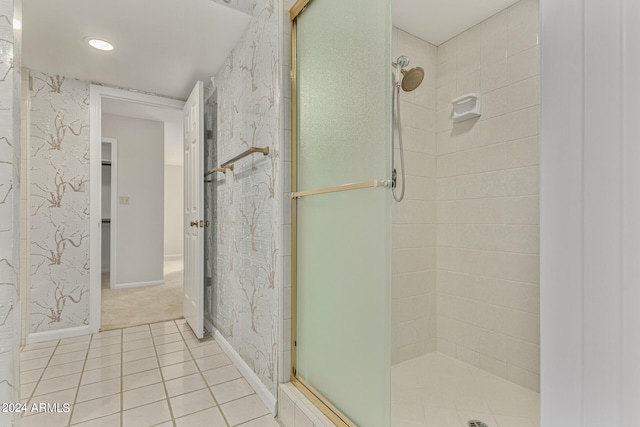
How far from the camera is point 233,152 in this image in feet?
7.47

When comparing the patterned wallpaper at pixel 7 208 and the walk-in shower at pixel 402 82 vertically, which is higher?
the walk-in shower at pixel 402 82

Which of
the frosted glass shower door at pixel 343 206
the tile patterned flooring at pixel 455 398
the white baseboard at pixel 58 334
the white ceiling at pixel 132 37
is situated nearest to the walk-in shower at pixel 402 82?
the frosted glass shower door at pixel 343 206

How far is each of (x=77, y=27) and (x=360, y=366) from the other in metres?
2.59

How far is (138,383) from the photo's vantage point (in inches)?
74.5

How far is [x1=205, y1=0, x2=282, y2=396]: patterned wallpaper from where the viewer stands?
165cm

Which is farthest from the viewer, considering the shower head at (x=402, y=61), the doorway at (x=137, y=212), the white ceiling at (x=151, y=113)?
the doorway at (x=137, y=212)

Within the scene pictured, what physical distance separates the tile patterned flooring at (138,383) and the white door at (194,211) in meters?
0.27

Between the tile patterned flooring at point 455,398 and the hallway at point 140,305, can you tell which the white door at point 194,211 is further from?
the tile patterned flooring at point 455,398

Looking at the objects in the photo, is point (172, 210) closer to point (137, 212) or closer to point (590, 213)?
point (137, 212)

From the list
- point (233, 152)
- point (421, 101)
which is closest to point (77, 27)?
point (233, 152)

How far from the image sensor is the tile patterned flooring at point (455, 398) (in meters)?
1.55

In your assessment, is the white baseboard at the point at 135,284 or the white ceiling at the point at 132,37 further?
the white baseboard at the point at 135,284

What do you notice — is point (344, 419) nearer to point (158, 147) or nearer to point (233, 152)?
point (233, 152)

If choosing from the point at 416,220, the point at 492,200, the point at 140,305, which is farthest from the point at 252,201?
the point at 140,305
